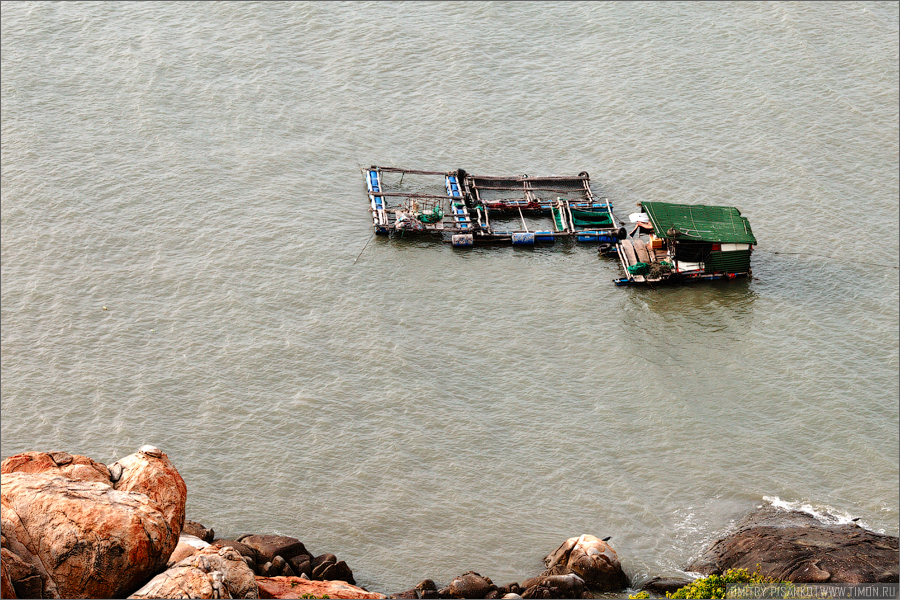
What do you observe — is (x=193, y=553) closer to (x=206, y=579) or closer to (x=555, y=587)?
(x=206, y=579)

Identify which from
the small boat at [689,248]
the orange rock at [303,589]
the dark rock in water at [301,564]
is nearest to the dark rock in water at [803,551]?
the orange rock at [303,589]

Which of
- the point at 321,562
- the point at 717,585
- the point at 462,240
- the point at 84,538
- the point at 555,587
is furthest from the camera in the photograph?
the point at 462,240

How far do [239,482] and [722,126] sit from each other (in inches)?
1852

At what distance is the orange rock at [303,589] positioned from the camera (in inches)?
1384

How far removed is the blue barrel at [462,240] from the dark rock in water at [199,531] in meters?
26.2

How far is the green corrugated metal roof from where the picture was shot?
58094 millimetres

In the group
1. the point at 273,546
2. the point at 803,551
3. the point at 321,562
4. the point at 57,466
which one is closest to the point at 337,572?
the point at 321,562

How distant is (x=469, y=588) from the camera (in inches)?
1503

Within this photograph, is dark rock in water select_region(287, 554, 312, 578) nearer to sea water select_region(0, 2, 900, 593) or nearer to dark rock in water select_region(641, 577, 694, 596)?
sea water select_region(0, 2, 900, 593)

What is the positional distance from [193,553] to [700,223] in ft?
120

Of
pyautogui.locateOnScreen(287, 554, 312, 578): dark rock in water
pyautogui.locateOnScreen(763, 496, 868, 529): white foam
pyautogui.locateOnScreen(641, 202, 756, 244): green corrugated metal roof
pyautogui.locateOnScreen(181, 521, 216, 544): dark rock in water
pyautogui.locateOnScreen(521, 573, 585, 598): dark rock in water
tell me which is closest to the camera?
pyautogui.locateOnScreen(521, 573, 585, 598): dark rock in water

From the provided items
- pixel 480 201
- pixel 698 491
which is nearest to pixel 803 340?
pixel 698 491

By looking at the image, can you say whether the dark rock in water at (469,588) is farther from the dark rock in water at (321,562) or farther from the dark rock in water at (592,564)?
the dark rock in water at (321,562)

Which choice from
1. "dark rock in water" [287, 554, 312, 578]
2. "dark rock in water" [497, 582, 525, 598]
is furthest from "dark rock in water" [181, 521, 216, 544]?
"dark rock in water" [497, 582, 525, 598]
